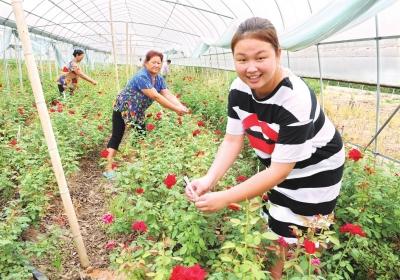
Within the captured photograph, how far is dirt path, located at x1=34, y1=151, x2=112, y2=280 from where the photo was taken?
269 cm

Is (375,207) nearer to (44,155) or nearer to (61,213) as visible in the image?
(61,213)

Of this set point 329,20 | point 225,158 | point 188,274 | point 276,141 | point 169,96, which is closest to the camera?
point 188,274

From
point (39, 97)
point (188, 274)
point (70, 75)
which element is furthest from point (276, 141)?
point (70, 75)

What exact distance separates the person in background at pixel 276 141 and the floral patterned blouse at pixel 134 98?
2.34m

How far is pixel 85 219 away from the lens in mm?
3574

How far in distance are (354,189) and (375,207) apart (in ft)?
0.68

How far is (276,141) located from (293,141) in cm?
15

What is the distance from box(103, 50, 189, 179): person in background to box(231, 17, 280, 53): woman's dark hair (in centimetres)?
243

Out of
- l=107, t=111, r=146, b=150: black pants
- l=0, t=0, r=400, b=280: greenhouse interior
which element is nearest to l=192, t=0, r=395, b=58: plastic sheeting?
l=0, t=0, r=400, b=280: greenhouse interior

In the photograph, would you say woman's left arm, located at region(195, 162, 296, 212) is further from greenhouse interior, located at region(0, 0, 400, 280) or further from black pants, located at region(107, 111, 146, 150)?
black pants, located at region(107, 111, 146, 150)

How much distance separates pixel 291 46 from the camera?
12.0 feet

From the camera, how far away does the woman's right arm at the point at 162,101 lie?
3.83 meters

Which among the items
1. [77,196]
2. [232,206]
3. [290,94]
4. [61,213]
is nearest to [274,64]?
[290,94]

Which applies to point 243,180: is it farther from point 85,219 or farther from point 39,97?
point 85,219
